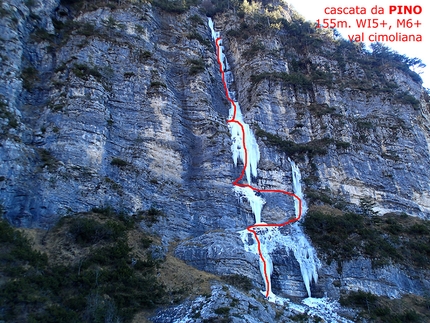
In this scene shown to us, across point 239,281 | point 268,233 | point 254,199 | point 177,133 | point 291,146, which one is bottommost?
point 239,281

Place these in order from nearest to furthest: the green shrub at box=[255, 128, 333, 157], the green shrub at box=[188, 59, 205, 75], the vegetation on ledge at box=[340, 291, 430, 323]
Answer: the vegetation on ledge at box=[340, 291, 430, 323] → the green shrub at box=[255, 128, 333, 157] → the green shrub at box=[188, 59, 205, 75]

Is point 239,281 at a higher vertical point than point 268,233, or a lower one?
lower

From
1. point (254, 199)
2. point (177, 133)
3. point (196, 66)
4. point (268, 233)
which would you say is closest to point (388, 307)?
point (268, 233)

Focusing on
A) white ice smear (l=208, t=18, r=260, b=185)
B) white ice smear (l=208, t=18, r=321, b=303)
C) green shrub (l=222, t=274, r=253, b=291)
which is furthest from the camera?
white ice smear (l=208, t=18, r=260, b=185)

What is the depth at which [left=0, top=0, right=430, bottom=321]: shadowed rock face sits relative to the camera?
60.6 ft

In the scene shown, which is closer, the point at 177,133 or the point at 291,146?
the point at 177,133

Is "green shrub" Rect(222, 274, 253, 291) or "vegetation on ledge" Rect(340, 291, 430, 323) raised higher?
"green shrub" Rect(222, 274, 253, 291)

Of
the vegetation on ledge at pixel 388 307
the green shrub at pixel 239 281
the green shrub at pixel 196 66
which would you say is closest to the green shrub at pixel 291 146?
the green shrub at pixel 196 66

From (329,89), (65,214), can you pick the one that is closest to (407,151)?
(329,89)

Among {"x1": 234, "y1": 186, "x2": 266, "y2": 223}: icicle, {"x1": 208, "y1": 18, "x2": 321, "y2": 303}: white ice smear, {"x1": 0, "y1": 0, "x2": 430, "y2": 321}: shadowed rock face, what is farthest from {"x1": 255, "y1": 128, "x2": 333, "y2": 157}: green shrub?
{"x1": 234, "y1": 186, "x2": 266, "y2": 223}: icicle

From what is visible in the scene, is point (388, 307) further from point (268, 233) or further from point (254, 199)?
point (254, 199)

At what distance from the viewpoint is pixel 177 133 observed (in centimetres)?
2352

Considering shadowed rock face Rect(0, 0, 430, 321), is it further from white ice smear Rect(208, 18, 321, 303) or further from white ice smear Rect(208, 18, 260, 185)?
white ice smear Rect(208, 18, 260, 185)

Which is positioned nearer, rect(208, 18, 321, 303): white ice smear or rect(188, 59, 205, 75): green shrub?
rect(208, 18, 321, 303): white ice smear
